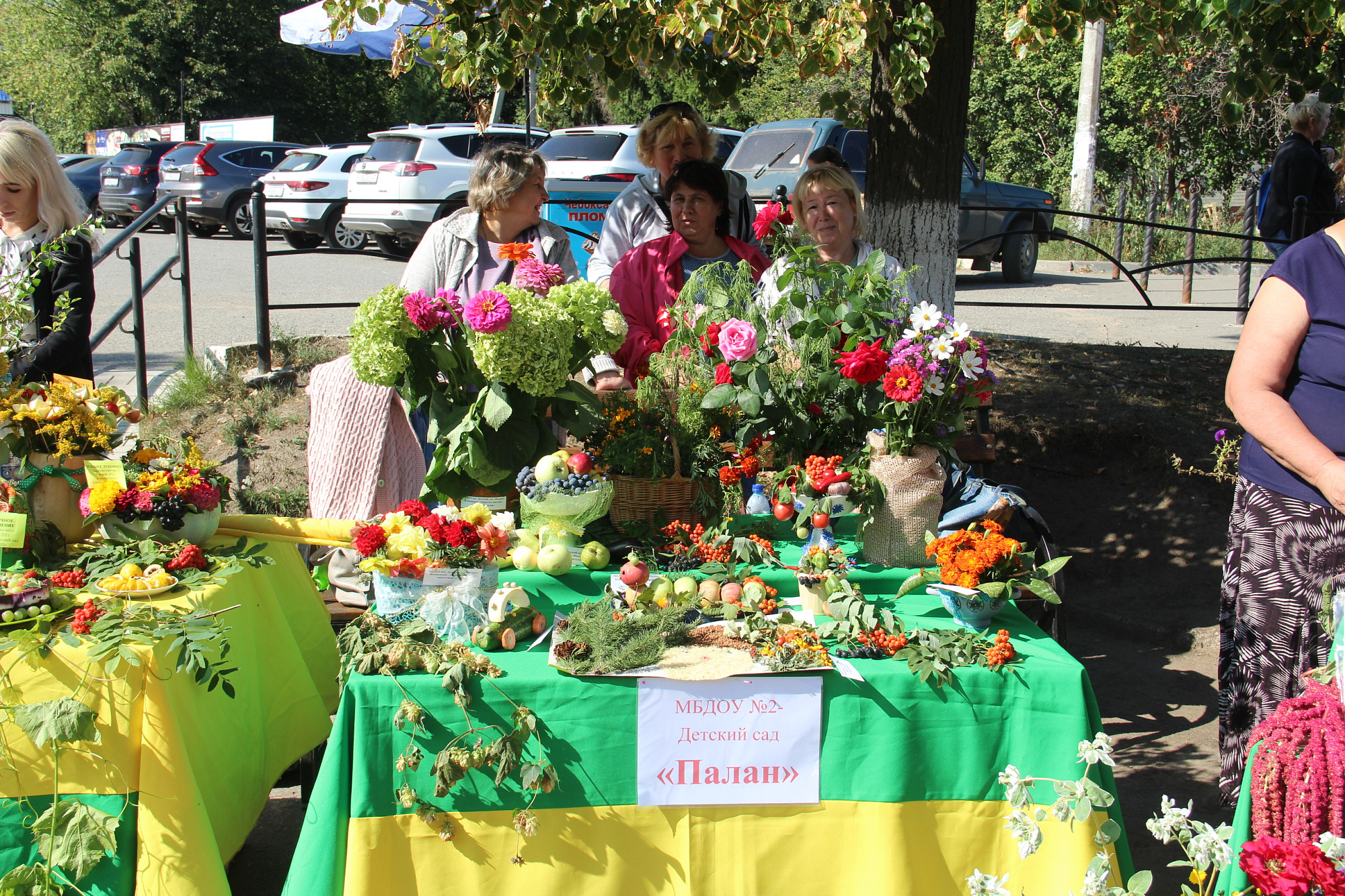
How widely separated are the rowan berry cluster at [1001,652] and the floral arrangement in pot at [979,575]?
11cm

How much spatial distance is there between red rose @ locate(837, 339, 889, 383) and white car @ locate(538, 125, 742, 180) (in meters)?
9.01

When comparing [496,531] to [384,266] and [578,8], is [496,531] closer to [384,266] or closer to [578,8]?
[578,8]

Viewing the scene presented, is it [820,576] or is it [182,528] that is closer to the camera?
[820,576]

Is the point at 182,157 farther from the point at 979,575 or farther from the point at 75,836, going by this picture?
the point at 979,575

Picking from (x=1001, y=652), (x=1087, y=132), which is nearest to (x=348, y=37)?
(x=1001, y=652)

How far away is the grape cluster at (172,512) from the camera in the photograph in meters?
2.37

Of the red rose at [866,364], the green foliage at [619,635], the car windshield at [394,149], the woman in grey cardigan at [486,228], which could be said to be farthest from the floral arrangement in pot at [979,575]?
the car windshield at [394,149]

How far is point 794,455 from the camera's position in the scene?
2592 mm

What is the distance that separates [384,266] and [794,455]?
11272mm

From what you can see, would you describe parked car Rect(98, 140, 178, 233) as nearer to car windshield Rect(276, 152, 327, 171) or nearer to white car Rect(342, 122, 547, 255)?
car windshield Rect(276, 152, 327, 171)

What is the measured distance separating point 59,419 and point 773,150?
947 cm

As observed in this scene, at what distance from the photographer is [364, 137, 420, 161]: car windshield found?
40.1ft

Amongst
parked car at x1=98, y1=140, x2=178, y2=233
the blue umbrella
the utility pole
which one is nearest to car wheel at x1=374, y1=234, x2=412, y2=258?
the blue umbrella

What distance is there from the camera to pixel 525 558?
7.75 ft
